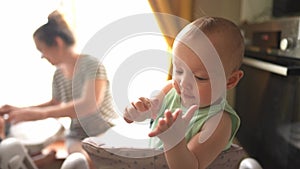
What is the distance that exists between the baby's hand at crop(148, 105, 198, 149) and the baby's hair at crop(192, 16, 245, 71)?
75 mm

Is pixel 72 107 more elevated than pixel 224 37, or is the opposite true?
pixel 224 37

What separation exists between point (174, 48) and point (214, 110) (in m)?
0.09

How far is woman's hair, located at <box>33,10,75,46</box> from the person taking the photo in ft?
2.27

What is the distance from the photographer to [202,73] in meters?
0.32

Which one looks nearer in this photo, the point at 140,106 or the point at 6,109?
the point at 140,106

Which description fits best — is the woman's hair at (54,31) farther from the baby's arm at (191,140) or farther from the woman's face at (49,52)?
the baby's arm at (191,140)

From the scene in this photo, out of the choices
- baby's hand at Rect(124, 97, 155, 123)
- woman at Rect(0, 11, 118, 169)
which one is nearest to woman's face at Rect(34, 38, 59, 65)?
woman at Rect(0, 11, 118, 169)

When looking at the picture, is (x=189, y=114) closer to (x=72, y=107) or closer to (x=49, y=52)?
(x=72, y=107)

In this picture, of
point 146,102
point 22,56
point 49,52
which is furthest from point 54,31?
point 146,102

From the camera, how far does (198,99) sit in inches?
13.2

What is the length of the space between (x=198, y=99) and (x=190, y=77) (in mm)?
30

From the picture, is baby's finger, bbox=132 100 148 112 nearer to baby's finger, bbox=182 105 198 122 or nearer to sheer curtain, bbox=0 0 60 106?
baby's finger, bbox=182 105 198 122

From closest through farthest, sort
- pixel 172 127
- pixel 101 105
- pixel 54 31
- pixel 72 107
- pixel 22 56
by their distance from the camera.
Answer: pixel 172 127 < pixel 101 105 < pixel 72 107 < pixel 54 31 < pixel 22 56

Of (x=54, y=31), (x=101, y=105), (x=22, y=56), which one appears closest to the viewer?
(x=101, y=105)
